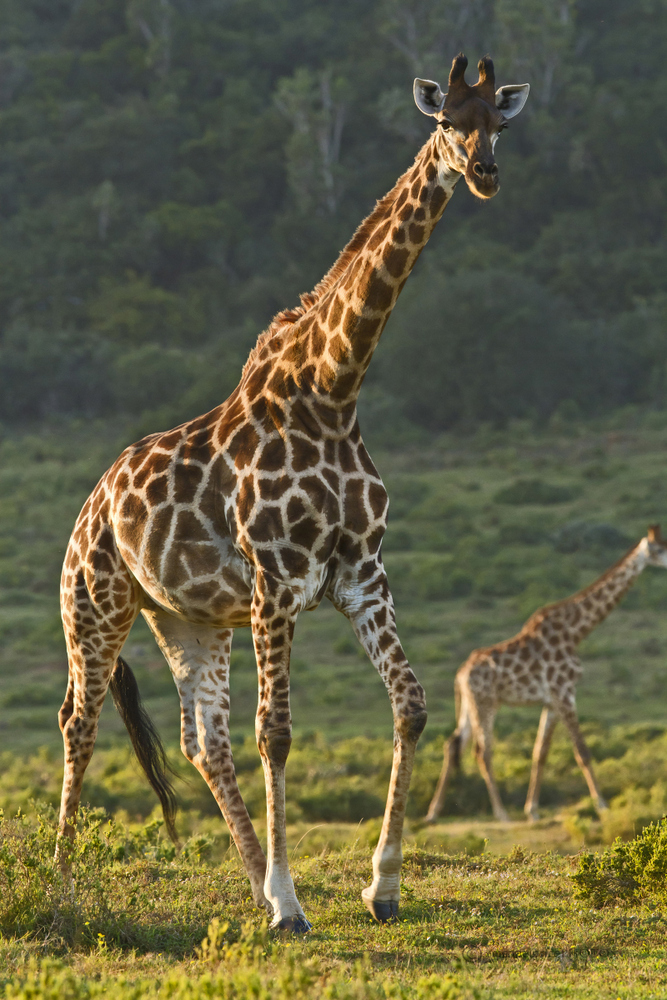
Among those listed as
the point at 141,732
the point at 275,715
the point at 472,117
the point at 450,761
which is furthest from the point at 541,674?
the point at 472,117

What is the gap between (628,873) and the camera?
5723mm

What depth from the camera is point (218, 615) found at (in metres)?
5.61

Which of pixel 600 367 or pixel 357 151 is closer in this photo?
pixel 600 367

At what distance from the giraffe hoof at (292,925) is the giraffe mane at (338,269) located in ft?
7.95

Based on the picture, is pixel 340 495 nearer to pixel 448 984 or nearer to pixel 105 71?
pixel 448 984

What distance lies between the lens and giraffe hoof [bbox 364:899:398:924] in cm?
515

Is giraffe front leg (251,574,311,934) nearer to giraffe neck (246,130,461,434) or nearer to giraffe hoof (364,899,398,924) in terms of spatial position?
giraffe hoof (364,899,398,924)

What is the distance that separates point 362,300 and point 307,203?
2570 inches

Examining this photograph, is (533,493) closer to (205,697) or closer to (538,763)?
(538,763)

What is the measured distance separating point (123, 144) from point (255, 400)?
228 ft

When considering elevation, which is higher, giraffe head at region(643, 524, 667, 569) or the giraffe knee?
the giraffe knee

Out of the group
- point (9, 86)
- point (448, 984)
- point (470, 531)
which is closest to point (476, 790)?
point (448, 984)

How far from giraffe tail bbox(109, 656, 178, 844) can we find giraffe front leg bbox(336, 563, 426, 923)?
201 centimetres

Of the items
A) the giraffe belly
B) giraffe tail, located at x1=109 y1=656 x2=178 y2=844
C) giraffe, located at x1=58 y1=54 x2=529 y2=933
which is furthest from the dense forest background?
the giraffe belly
